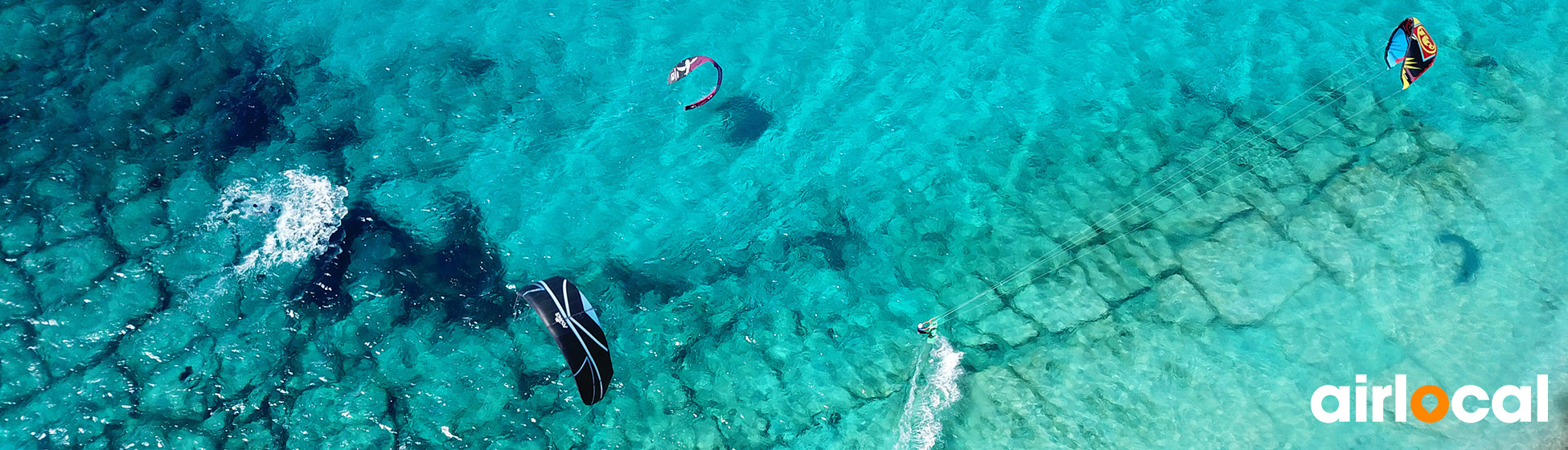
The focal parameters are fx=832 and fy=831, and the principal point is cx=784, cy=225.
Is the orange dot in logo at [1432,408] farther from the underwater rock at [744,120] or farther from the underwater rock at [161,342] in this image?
the underwater rock at [161,342]

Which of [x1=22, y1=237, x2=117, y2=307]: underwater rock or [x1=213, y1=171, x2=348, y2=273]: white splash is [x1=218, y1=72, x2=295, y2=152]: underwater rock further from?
[x1=22, y1=237, x2=117, y2=307]: underwater rock

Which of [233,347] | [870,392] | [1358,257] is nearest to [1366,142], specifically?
[1358,257]

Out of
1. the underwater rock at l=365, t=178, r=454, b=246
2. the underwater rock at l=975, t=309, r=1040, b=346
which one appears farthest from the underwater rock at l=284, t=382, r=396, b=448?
the underwater rock at l=975, t=309, r=1040, b=346

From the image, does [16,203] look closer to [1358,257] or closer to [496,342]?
[496,342]

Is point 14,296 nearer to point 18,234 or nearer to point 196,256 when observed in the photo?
point 18,234

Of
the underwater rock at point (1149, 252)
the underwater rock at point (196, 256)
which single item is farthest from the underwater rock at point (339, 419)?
the underwater rock at point (1149, 252)

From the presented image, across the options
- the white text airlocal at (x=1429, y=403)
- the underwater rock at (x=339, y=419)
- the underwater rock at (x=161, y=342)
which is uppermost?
the underwater rock at (x=161, y=342)

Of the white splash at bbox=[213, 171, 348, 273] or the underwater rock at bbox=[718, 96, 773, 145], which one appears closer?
the white splash at bbox=[213, 171, 348, 273]
